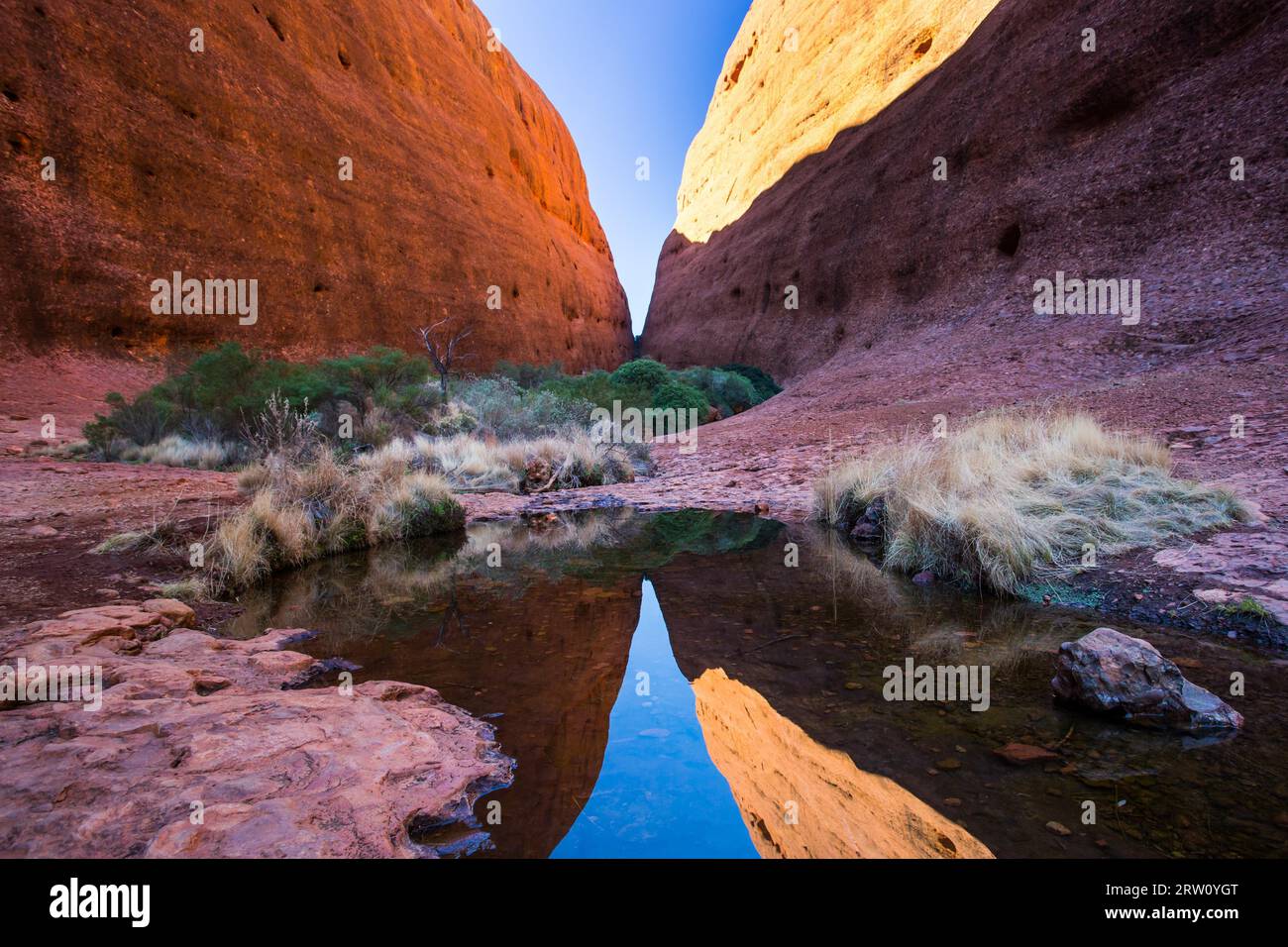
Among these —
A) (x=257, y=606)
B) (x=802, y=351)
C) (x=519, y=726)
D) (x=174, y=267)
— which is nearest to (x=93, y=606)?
(x=257, y=606)

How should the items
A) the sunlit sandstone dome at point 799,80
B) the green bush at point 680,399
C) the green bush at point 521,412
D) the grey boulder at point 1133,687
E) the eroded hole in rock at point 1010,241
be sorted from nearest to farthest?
the grey boulder at point 1133,687, the green bush at point 521,412, the eroded hole in rock at point 1010,241, the green bush at point 680,399, the sunlit sandstone dome at point 799,80

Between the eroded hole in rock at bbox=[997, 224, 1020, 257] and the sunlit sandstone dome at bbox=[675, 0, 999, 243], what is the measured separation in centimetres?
789

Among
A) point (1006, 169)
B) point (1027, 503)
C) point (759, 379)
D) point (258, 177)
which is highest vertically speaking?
point (258, 177)

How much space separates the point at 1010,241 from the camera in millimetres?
15453

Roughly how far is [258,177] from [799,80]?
25013mm

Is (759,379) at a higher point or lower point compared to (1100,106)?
lower

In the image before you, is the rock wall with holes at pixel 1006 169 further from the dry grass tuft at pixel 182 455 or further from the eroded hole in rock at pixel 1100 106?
the dry grass tuft at pixel 182 455

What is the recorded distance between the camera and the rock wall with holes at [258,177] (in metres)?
14.3

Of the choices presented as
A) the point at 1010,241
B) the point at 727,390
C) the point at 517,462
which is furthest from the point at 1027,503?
the point at 727,390

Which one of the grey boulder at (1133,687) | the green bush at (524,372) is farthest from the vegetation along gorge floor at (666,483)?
the green bush at (524,372)

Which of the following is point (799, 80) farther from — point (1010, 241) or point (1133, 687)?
point (1133, 687)

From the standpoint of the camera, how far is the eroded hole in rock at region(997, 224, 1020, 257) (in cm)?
1523

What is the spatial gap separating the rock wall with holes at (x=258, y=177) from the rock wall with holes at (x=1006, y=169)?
49.5 feet
